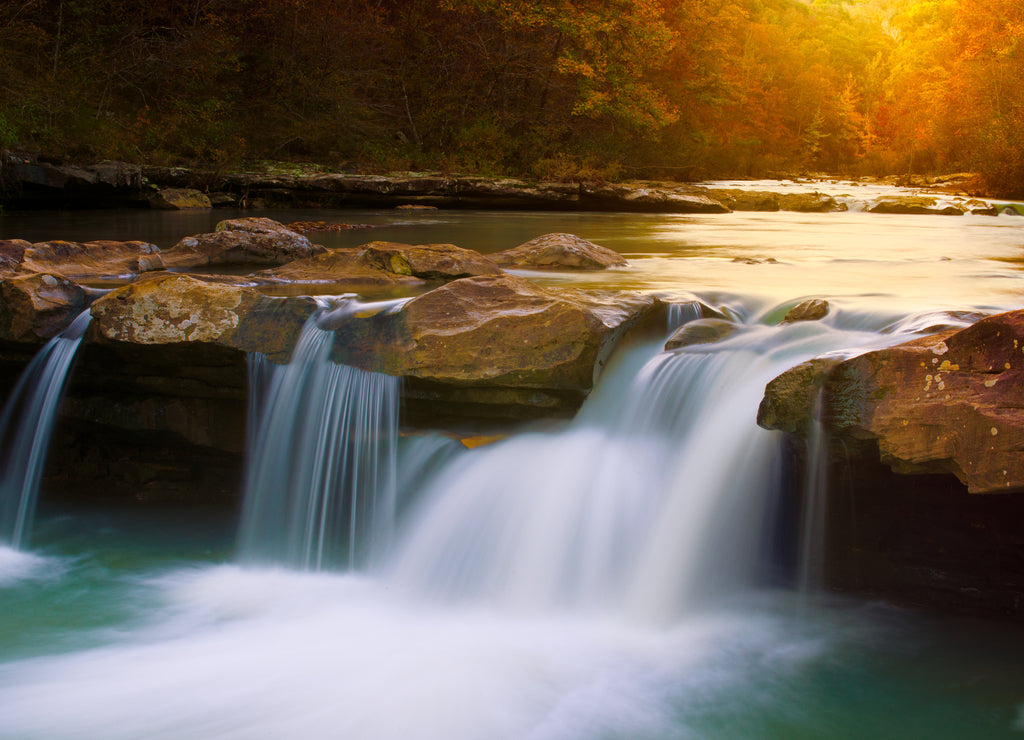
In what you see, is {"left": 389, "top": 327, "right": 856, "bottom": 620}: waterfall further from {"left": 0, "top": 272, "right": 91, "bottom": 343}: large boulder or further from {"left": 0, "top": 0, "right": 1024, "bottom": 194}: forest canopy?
{"left": 0, "top": 0, "right": 1024, "bottom": 194}: forest canopy

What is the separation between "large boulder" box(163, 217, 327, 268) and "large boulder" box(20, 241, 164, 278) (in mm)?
264

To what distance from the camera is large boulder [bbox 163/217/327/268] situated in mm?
7211

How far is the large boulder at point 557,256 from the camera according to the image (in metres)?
7.42

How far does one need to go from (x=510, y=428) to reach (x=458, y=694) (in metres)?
1.60

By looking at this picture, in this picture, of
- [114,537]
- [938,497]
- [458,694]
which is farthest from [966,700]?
[114,537]

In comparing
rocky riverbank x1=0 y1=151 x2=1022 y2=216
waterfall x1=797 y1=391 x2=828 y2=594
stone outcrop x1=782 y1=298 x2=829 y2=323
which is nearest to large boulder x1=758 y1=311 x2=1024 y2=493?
waterfall x1=797 y1=391 x2=828 y2=594

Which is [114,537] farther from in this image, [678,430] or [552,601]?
[678,430]

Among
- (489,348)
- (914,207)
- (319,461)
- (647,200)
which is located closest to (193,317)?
(319,461)

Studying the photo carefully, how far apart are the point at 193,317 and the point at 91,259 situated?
9.75 feet

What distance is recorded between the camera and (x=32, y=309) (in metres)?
4.65

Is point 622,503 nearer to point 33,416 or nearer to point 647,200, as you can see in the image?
point 33,416

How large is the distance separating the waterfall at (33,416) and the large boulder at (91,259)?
4.93ft

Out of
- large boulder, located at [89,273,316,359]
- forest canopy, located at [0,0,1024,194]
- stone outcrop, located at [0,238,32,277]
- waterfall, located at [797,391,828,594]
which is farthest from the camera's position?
forest canopy, located at [0,0,1024,194]

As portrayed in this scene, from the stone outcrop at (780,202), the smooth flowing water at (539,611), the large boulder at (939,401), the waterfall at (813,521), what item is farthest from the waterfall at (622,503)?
the stone outcrop at (780,202)
